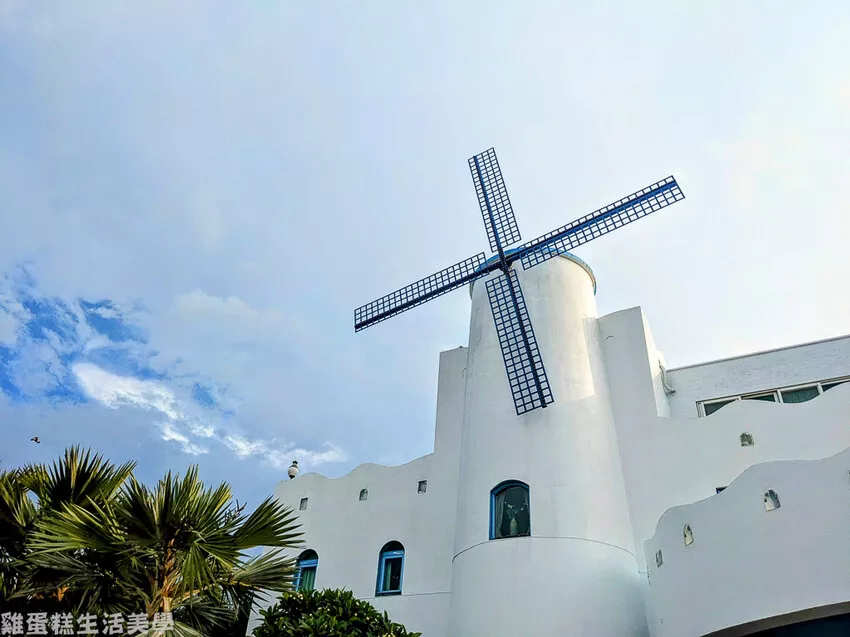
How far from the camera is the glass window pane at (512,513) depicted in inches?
536

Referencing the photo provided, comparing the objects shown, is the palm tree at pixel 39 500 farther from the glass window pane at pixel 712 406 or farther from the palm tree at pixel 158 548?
the glass window pane at pixel 712 406

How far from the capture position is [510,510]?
13961 millimetres

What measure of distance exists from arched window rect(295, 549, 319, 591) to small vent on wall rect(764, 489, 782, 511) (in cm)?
1214

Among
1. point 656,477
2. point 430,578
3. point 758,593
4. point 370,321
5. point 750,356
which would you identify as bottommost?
point 758,593

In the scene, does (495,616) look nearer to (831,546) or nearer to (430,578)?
(430,578)

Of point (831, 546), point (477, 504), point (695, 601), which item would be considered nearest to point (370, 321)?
point (477, 504)

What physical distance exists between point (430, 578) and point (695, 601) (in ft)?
24.2

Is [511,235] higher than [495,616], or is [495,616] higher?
[511,235]

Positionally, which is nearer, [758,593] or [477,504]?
[758,593]

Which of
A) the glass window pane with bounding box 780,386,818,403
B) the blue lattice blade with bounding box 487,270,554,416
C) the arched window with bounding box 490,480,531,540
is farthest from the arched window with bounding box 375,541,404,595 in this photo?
the glass window pane with bounding box 780,386,818,403

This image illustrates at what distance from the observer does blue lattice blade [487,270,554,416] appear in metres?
15.1

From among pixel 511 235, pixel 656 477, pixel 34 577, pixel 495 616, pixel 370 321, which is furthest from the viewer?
pixel 370 321

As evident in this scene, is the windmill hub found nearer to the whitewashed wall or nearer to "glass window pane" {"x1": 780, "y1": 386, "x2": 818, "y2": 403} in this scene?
the whitewashed wall

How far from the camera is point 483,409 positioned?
51.5 ft
